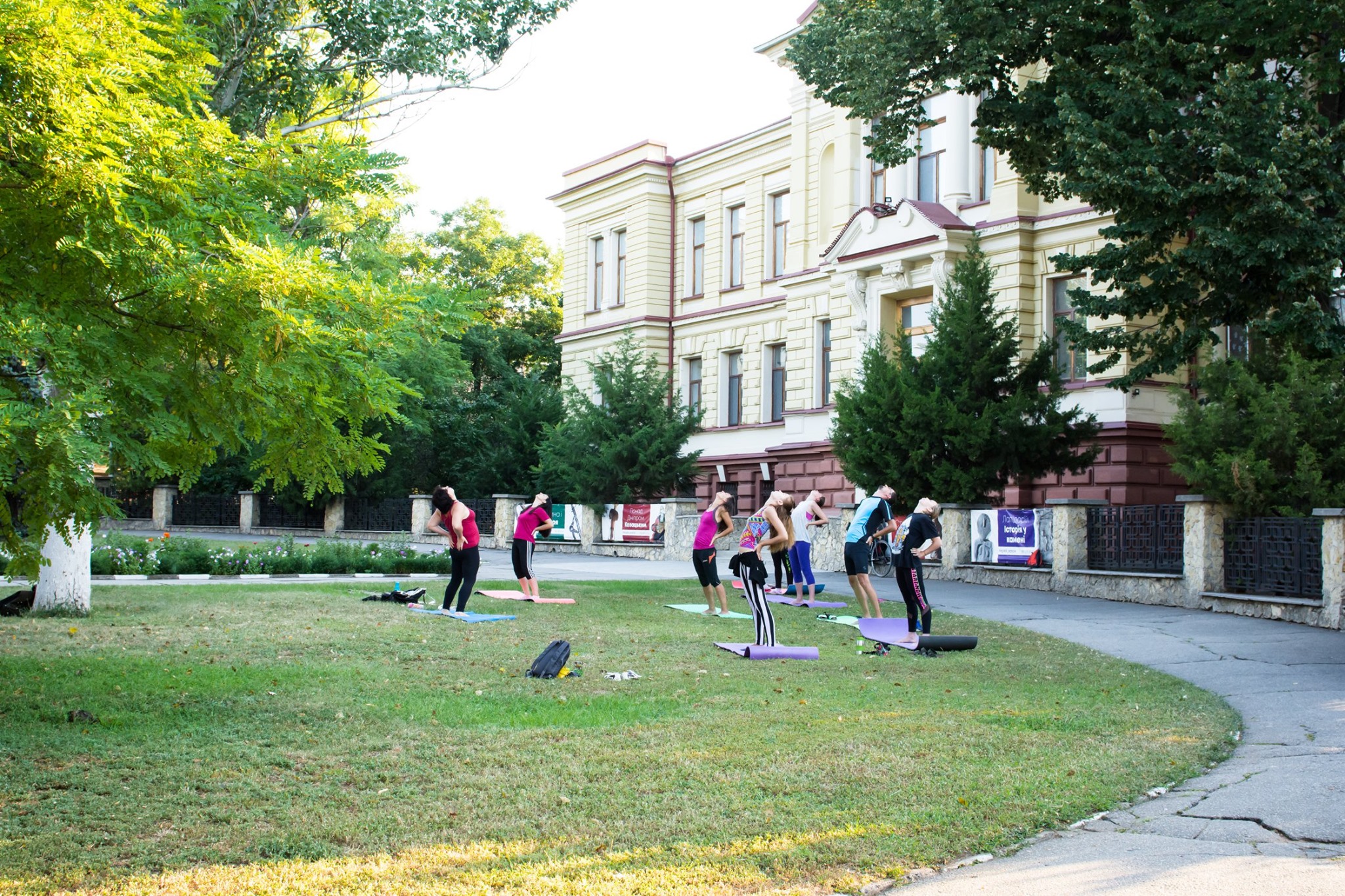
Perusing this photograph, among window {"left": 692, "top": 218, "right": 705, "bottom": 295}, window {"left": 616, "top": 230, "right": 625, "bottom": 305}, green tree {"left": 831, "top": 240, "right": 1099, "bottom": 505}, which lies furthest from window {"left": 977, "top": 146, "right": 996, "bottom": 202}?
window {"left": 616, "top": 230, "right": 625, "bottom": 305}

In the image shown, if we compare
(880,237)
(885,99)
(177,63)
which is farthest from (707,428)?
(177,63)

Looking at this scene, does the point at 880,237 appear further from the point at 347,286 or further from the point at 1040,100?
the point at 347,286

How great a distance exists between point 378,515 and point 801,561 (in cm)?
2672

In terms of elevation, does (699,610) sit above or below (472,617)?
below

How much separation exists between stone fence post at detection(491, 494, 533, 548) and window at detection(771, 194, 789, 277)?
11059 millimetres

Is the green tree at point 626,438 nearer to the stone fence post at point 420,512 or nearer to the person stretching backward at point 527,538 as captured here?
the stone fence post at point 420,512

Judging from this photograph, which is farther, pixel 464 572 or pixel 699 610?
pixel 699 610

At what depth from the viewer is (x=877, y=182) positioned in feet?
115

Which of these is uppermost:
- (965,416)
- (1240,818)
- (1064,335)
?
(1064,335)

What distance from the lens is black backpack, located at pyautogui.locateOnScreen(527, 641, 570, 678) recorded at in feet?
33.4

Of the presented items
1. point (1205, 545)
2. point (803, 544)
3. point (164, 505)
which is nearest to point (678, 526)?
point (803, 544)

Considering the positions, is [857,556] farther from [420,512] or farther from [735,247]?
[735,247]

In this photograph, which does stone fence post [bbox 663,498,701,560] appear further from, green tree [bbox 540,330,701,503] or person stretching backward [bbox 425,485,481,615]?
person stretching backward [bbox 425,485,481,615]

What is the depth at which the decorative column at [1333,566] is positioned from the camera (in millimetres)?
15188
